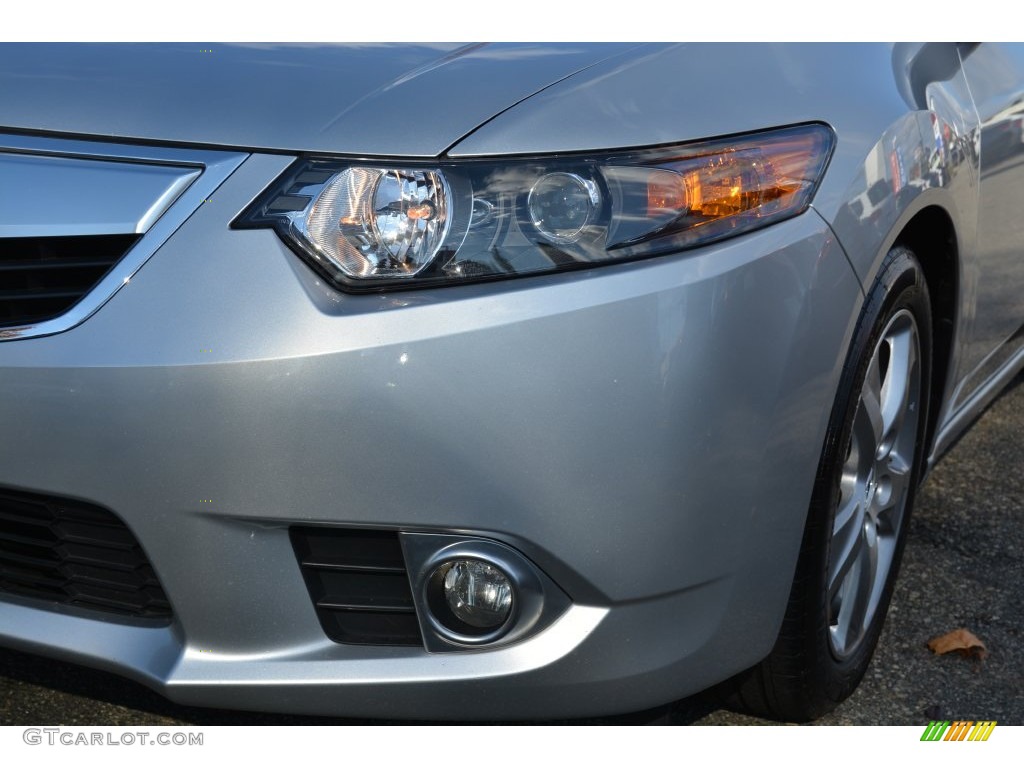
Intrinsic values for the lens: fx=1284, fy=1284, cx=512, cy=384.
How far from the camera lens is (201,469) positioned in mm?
1630

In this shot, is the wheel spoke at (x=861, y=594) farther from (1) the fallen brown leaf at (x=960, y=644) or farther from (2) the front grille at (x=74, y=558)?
(2) the front grille at (x=74, y=558)

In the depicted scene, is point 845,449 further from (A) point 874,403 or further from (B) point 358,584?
(B) point 358,584

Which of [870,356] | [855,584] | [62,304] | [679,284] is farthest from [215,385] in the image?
[855,584]

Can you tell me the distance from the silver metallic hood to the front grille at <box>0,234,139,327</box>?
6.1 inches

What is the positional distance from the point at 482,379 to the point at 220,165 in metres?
0.46

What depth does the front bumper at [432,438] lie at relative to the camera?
5.24ft

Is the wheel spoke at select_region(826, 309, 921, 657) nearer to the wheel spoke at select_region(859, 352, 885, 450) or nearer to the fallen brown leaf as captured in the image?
the wheel spoke at select_region(859, 352, 885, 450)

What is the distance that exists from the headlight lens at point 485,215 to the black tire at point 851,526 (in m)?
0.41

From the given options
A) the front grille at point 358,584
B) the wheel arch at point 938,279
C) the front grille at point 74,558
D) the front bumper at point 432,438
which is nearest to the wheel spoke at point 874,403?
the wheel arch at point 938,279

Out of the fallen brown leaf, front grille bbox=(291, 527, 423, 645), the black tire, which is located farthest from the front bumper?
the fallen brown leaf
